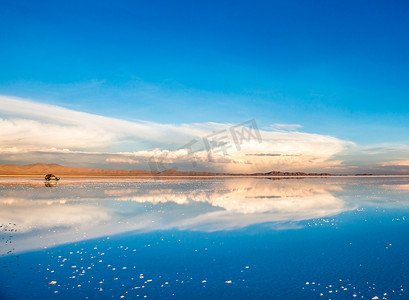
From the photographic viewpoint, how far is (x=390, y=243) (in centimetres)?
1187

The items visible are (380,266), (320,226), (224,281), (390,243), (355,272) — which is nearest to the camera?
(224,281)

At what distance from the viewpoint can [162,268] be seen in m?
8.86

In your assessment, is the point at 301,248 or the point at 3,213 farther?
the point at 3,213

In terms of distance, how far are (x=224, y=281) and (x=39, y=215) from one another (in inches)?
532

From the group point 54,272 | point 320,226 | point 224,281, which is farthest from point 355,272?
point 54,272

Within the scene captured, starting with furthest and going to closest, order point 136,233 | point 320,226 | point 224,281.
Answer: point 320,226 → point 136,233 → point 224,281

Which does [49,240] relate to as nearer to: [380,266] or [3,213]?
[3,213]

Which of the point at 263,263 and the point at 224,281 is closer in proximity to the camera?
the point at 224,281

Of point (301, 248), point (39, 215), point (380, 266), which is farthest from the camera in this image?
point (39, 215)

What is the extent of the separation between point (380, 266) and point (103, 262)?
873 centimetres

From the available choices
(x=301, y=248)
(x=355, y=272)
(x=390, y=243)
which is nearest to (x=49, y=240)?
(x=301, y=248)

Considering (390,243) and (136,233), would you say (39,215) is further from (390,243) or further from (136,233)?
(390,243)

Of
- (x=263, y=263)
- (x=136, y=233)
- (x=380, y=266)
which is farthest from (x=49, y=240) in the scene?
(x=380, y=266)

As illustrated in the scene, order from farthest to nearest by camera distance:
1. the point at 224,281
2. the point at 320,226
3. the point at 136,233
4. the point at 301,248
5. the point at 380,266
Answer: the point at 320,226
the point at 136,233
the point at 301,248
the point at 380,266
the point at 224,281
